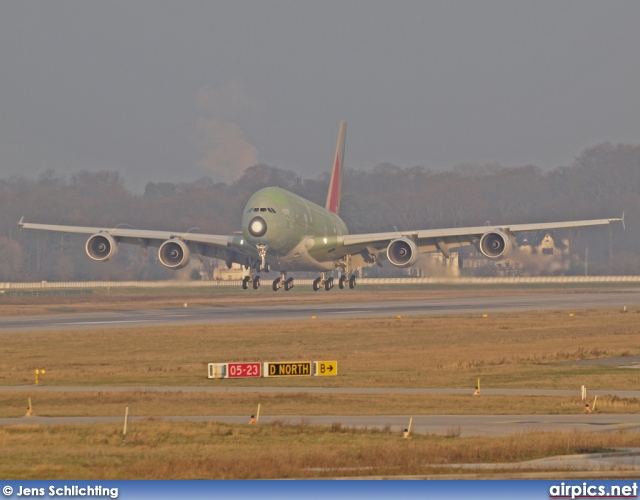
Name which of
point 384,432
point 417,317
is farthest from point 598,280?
point 384,432

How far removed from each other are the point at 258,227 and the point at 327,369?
2422 cm

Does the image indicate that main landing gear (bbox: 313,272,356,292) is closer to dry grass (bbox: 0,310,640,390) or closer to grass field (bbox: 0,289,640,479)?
dry grass (bbox: 0,310,640,390)

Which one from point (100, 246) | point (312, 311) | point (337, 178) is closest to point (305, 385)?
point (100, 246)

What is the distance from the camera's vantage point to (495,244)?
83.2 meters

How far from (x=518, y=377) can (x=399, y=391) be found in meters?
8.71

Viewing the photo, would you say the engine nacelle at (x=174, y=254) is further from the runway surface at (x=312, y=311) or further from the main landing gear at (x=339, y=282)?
the main landing gear at (x=339, y=282)

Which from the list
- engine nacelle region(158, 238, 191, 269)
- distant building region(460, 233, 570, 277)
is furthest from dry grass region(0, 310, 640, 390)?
distant building region(460, 233, 570, 277)

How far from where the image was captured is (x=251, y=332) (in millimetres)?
72500

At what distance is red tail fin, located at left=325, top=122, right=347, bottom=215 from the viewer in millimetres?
103125

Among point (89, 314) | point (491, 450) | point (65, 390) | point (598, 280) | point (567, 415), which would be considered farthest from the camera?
point (598, 280)

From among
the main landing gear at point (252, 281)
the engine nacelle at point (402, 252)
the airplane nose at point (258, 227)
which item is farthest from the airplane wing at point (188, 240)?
the engine nacelle at point (402, 252)

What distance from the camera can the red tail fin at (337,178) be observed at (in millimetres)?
103125

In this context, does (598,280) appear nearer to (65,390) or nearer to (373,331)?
(373,331)

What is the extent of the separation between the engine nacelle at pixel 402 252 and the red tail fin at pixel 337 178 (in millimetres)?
18787
